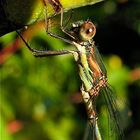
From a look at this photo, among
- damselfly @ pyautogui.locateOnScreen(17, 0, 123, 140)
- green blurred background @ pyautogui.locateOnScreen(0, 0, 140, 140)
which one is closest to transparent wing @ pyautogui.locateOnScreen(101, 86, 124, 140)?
damselfly @ pyautogui.locateOnScreen(17, 0, 123, 140)

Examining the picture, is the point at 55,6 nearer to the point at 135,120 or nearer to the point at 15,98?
the point at 15,98

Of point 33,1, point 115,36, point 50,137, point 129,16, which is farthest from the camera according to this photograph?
point 115,36

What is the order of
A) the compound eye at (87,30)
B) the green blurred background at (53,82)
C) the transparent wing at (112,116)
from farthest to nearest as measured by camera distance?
the green blurred background at (53,82)
the transparent wing at (112,116)
the compound eye at (87,30)

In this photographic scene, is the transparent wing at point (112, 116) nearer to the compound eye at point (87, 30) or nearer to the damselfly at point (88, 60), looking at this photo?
the damselfly at point (88, 60)

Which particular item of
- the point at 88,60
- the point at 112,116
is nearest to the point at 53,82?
the point at 112,116

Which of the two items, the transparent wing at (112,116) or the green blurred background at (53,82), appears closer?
the transparent wing at (112,116)

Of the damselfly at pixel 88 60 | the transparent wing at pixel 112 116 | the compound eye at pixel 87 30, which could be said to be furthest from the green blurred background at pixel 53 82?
the compound eye at pixel 87 30

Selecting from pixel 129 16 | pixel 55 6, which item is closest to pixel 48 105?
pixel 129 16
